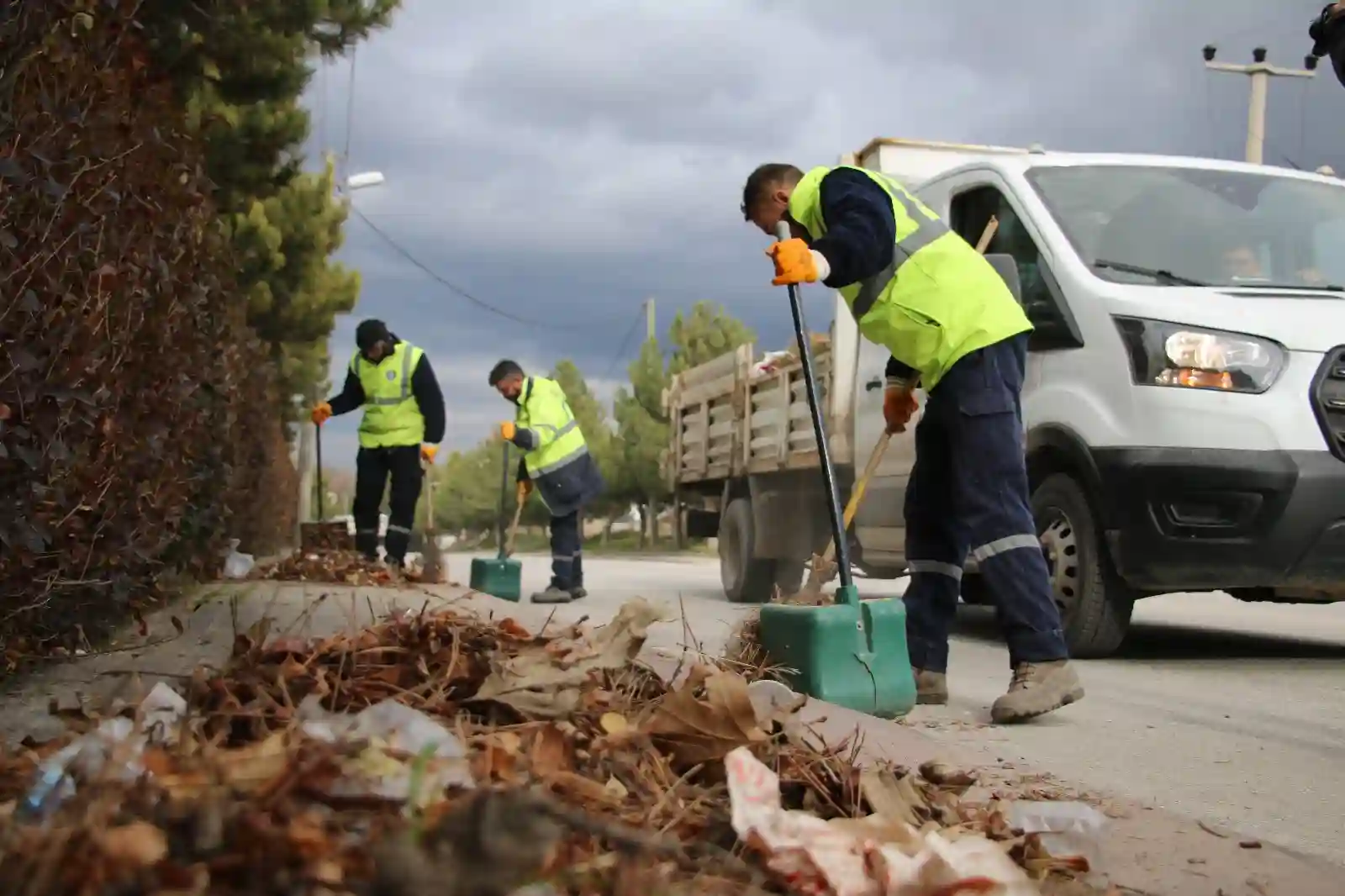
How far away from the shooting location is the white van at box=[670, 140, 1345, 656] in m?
5.52

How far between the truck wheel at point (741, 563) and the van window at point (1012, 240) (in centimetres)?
371

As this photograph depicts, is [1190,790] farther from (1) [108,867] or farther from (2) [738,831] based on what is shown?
(1) [108,867]

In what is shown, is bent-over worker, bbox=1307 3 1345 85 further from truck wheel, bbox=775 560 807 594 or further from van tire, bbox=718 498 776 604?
van tire, bbox=718 498 776 604

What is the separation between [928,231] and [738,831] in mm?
3136

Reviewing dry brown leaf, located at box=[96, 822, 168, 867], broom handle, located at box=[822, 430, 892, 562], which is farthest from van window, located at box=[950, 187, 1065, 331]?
dry brown leaf, located at box=[96, 822, 168, 867]

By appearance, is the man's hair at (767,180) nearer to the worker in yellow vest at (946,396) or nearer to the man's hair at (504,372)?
the worker in yellow vest at (946,396)

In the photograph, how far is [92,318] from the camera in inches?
134

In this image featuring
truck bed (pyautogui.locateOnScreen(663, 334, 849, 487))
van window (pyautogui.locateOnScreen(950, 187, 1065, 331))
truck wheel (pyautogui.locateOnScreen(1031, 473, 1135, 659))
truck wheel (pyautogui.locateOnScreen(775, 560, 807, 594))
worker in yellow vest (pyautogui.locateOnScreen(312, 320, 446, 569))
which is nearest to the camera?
truck wheel (pyautogui.locateOnScreen(1031, 473, 1135, 659))

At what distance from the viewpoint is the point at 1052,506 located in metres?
6.10

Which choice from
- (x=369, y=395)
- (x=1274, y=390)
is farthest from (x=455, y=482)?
(x=1274, y=390)

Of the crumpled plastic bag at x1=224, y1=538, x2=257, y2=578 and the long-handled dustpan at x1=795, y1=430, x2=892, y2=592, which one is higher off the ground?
the long-handled dustpan at x1=795, y1=430, x2=892, y2=592

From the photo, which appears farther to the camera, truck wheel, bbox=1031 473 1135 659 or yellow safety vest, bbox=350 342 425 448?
yellow safety vest, bbox=350 342 425 448

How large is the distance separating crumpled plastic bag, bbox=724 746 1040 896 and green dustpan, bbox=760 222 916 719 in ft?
6.25

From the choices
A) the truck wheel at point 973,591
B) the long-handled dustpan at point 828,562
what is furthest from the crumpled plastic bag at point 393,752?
the truck wheel at point 973,591
